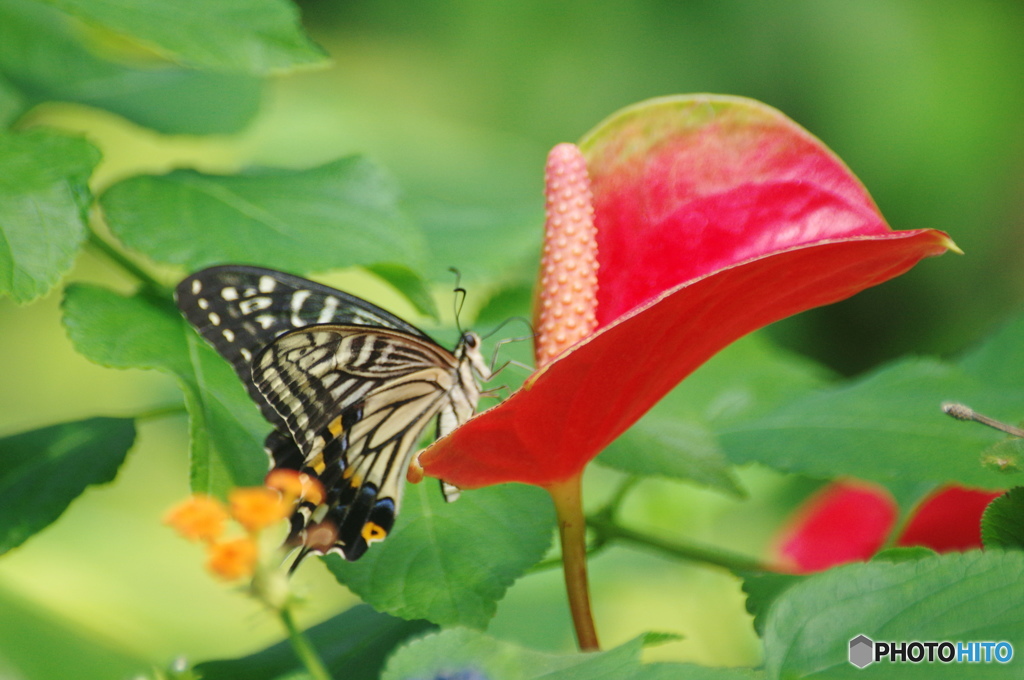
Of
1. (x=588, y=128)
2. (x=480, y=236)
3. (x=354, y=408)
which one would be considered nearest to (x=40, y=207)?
(x=354, y=408)

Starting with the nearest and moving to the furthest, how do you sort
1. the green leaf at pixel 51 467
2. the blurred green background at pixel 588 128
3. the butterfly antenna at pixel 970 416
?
the butterfly antenna at pixel 970 416 < the green leaf at pixel 51 467 < the blurred green background at pixel 588 128

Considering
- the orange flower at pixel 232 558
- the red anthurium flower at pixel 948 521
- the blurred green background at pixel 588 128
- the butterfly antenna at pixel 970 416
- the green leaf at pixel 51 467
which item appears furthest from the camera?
the blurred green background at pixel 588 128

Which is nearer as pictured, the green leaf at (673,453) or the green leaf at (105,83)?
the green leaf at (673,453)

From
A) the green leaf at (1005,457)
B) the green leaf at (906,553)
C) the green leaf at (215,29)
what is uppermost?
the green leaf at (215,29)

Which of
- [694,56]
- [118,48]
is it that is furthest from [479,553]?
[694,56]

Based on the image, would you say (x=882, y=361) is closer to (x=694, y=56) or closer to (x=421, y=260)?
(x=694, y=56)

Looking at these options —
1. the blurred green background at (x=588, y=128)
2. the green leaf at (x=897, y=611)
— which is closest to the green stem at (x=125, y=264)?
the green leaf at (x=897, y=611)

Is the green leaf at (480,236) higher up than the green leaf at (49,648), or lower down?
higher up

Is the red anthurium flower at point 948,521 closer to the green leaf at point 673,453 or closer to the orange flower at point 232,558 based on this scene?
the green leaf at point 673,453
